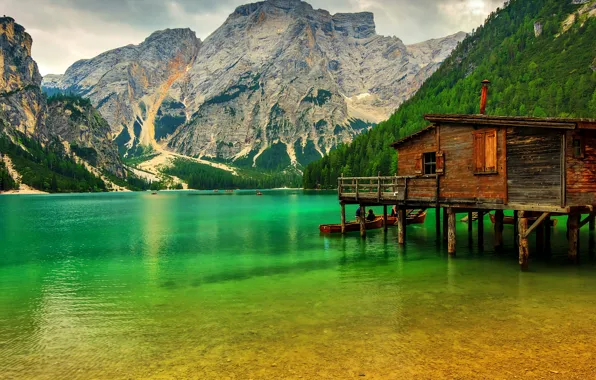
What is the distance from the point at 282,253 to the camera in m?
36.0

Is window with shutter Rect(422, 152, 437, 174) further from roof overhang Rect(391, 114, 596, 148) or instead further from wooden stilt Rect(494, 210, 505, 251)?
wooden stilt Rect(494, 210, 505, 251)

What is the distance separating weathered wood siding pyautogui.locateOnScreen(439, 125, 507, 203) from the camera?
84.7 feet

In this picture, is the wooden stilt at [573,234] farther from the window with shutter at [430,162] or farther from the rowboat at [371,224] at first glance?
the rowboat at [371,224]

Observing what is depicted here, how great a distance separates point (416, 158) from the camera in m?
34.3

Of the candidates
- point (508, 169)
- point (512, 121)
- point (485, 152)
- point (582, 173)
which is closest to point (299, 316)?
point (508, 169)

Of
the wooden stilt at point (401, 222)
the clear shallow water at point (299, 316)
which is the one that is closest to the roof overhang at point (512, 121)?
the wooden stilt at point (401, 222)

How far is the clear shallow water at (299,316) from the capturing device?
479 inches

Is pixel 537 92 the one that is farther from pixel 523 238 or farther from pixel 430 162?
pixel 523 238

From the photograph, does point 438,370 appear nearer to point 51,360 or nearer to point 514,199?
point 51,360

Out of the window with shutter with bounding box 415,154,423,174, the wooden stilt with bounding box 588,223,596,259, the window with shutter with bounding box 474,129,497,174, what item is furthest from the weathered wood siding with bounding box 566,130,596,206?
the window with shutter with bounding box 415,154,423,174

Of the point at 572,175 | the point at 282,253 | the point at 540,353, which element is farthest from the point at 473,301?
the point at 282,253

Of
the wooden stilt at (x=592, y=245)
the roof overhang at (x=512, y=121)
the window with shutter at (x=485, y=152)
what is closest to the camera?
the roof overhang at (x=512, y=121)

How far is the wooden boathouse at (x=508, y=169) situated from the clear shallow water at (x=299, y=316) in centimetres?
407

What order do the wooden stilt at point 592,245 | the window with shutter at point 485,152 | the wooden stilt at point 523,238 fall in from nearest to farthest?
1. the wooden stilt at point 523,238
2. the window with shutter at point 485,152
3. the wooden stilt at point 592,245
